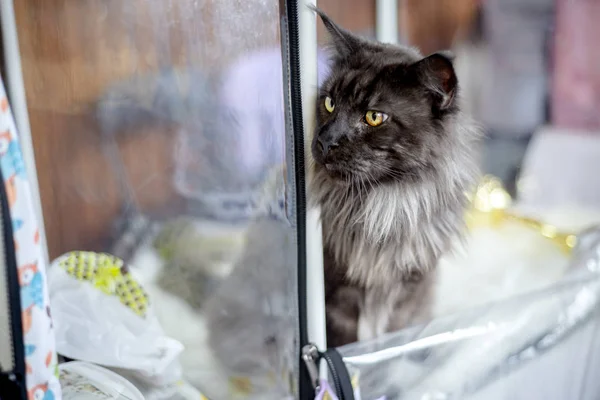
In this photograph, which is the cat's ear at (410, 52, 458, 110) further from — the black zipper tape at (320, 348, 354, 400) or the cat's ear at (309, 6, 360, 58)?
the black zipper tape at (320, 348, 354, 400)

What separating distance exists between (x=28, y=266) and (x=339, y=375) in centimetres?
43

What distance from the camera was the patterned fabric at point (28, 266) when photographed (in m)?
0.47

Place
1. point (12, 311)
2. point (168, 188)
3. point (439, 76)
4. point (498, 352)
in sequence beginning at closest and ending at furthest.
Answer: point (12, 311)
point (439, 76)
point (498, 352)
point (168, 188)

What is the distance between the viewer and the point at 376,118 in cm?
70

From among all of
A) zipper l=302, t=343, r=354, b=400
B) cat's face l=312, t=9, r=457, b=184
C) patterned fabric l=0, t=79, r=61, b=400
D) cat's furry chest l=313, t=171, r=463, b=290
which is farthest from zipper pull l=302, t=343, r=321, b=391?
patterned fabric l=0, t=79, r=61, b=400

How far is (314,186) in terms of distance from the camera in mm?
756

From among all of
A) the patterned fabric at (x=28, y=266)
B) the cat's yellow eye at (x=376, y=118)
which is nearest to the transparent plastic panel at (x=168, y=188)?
the cat's yellow eye at (x=376, y=118)

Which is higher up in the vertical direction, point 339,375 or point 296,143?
point 296,143

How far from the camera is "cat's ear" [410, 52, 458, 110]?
0.62 m

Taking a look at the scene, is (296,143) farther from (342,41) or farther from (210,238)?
(210,238)

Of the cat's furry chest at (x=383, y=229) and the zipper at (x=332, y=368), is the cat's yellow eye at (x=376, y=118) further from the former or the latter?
the zipper at (x=332, y=368)

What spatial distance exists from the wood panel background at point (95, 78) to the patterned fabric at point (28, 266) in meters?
0.38

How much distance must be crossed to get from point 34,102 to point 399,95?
606mm

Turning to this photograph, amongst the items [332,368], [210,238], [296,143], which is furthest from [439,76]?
[210,238]
